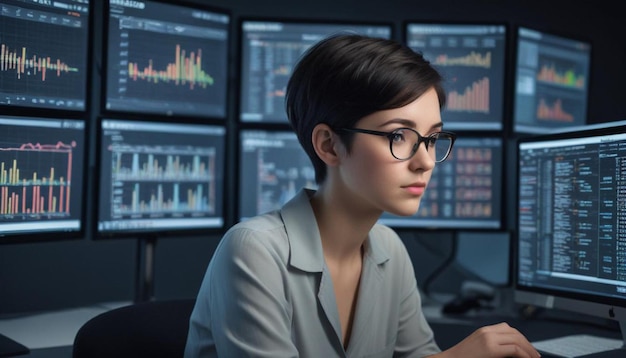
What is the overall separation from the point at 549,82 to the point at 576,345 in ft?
3.09

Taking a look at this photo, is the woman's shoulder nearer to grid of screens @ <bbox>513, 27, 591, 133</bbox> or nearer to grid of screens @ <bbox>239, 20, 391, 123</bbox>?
grid of screens @ <bbox>239, 20, 391, 123</bbox>

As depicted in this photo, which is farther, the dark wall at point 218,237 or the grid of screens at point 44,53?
the dark wall at point 218,237

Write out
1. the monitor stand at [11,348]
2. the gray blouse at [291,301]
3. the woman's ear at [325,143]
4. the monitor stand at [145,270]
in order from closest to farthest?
the gray blouse at [291,301], the woman's ear at [325,143], the monitor stand at [11,348], the monitor stand at [145,270]

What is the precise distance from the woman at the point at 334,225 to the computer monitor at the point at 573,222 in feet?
1.11

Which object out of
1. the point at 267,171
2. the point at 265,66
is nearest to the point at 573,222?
the point at 267,171

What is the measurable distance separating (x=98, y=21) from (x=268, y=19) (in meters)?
0.50

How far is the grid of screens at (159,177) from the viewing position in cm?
175

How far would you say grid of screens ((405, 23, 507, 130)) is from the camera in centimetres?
203

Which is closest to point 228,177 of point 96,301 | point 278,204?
point 278,204

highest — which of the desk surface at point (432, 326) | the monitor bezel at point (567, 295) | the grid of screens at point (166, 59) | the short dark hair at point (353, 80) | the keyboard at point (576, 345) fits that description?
the grid of screens at point (166, 59)

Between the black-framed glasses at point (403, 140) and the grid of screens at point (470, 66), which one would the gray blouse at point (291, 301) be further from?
the grid of screens at point (470, 66)

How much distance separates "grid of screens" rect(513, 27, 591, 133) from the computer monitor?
0.47 meters

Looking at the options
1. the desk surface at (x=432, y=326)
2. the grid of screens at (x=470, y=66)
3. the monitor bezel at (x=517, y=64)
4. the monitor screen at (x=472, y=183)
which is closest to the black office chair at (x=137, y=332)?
the desk surface at (x=432, y=326)

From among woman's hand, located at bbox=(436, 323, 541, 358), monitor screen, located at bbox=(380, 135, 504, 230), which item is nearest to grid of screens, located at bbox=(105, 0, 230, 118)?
monitor screen, located at bbox=(380, 135, 504, 230)
